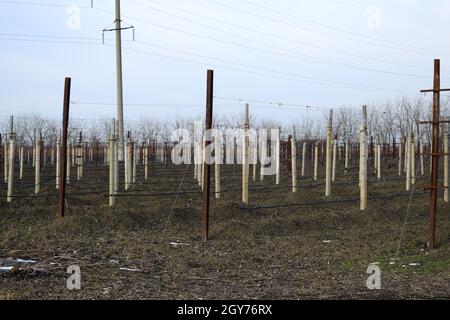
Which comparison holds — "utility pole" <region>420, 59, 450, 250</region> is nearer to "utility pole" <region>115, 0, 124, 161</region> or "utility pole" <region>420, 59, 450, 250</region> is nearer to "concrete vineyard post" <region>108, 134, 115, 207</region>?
"concrete vineyard post" <region>108, 134, 115, 207</region>

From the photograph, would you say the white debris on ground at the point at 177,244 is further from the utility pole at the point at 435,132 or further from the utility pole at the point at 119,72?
the utility pole at the point at 119,72

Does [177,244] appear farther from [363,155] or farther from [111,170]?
[363,155]

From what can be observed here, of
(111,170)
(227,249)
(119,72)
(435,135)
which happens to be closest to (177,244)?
(227,249)

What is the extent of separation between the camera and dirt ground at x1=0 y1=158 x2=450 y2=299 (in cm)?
530

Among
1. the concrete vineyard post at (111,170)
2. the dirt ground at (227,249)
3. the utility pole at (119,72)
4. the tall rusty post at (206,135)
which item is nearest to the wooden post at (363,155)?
the dirt ground at (227,249)

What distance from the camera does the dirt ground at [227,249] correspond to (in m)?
5.30

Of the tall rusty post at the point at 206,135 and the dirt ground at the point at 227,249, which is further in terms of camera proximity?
the tall rusty post at the point at 206,135

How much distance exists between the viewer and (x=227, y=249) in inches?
303

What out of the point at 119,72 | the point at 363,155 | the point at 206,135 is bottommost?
the point at 363,155

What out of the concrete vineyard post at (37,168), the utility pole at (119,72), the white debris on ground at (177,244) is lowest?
the white debris on ground at (177,244)

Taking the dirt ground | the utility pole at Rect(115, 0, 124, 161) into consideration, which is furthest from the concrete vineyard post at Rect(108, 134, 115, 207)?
the utility pole at Rect(115, 0, 124, 161)
